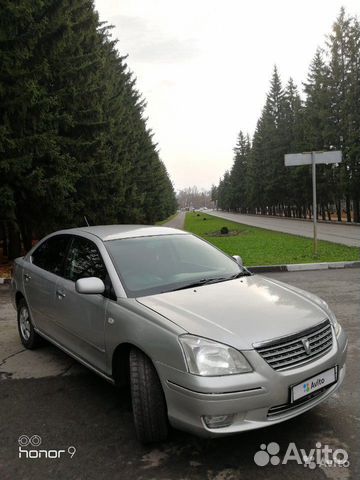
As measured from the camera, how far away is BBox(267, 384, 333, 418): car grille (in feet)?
9.05

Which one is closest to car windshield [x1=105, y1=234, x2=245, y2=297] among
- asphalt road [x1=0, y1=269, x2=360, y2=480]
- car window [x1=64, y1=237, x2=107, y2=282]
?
car window [x1=64, y1=237, x2=107, y2=282]

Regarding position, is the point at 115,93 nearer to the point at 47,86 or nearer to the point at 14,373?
the point at 47,86

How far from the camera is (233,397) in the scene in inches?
104

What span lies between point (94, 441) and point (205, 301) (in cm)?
135

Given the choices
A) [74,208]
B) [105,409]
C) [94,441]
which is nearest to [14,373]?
[105,409]

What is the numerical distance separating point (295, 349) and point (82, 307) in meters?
1.99

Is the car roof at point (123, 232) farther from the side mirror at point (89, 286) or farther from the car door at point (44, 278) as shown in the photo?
the side mirror at point (89, 286)

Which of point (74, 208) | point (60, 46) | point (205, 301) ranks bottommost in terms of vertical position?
point (205, 301)

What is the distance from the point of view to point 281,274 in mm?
10625

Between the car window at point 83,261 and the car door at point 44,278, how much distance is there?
178mm

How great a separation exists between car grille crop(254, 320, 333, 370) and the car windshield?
42.3 inches

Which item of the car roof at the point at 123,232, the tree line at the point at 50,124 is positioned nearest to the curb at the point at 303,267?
the tree line at the point at 50,124

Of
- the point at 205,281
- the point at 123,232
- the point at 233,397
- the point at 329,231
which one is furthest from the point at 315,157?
the point at 329,231

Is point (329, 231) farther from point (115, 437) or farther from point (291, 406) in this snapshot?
point (115, 437)
